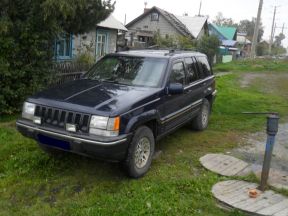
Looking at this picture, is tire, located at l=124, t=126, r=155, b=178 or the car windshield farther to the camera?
the car windshield

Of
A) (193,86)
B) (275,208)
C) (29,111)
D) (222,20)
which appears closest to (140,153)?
(29,111)

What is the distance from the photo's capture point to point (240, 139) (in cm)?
751

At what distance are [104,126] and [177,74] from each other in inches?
87.1

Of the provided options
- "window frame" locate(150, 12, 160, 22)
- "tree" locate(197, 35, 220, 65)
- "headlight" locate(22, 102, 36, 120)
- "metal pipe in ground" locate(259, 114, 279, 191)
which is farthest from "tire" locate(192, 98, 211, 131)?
"window frame" locate(150, 12, 160, 22)

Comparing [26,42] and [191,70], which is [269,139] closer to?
[191,70]

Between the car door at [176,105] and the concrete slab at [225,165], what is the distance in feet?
2.68

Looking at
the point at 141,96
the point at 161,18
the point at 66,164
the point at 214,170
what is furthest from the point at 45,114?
the point at 161,18

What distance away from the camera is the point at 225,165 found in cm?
587

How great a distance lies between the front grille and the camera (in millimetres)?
4527

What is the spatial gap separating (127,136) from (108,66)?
2.05 meters

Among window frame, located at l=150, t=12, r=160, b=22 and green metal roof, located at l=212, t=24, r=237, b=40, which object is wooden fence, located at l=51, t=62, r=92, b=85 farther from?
green metal roof, located at l=212, t=24, r=237, b=40

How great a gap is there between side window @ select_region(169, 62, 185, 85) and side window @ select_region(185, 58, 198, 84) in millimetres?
285

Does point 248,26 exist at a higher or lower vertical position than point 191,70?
higher

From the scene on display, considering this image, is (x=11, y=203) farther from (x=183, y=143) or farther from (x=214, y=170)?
(x=183, y=143)
